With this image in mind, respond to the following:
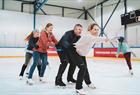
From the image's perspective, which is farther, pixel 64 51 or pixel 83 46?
pixel 64 51

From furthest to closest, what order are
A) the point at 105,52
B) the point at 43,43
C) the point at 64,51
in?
the point at 105,52 → the point at 43,43 → the point at 64,51

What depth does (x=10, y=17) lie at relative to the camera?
15.6 metres

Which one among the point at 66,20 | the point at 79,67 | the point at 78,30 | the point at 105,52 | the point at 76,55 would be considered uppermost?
the point at 66,20

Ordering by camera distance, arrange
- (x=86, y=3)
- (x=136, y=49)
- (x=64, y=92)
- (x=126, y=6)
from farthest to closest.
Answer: (x=86, y=3) → (x=126, y=6) → (x=136, y=49) → (x=64, y=92)

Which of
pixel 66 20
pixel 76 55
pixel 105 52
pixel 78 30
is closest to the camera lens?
pixel 76 55

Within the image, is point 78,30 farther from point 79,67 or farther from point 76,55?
point 79,67

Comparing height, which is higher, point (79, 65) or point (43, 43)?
point (43, 43)

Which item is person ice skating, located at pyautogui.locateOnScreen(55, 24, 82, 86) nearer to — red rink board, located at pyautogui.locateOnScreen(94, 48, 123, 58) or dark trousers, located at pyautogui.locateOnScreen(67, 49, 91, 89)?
dark trousers, located at pyautogui.locateOnScreen(67, 49, 91, 89)

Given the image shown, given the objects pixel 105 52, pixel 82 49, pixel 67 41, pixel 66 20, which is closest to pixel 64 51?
pixel 67 41

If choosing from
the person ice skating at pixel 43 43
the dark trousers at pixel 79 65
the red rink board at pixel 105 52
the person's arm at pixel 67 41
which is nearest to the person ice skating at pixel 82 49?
the dark trousers at pixel 79 65

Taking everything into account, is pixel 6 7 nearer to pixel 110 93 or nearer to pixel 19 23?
pixel 19 23

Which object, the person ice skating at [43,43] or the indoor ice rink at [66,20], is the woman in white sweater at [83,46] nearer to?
the person ice skating at [43,43]

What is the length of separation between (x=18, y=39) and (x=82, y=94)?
510 inches

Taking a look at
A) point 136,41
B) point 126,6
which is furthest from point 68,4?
point 136,41
